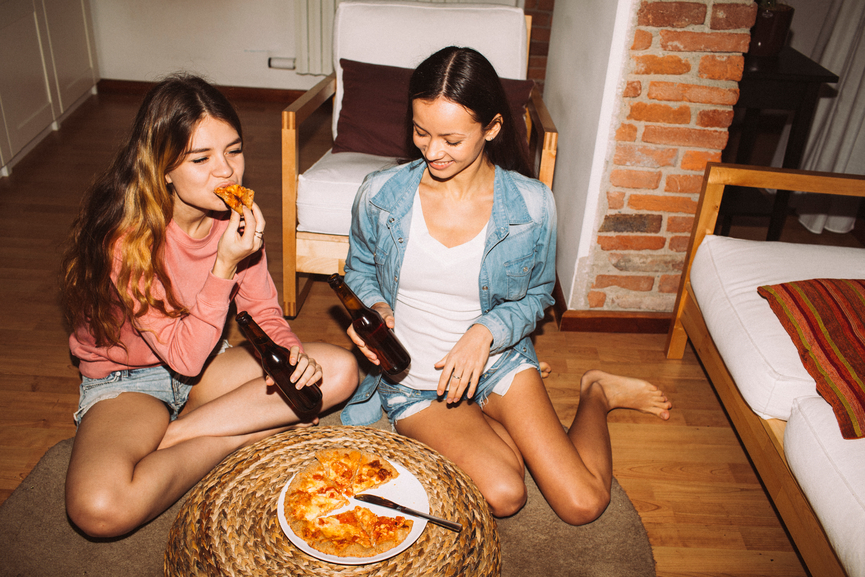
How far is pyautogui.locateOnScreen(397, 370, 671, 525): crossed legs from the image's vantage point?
1.55 metres

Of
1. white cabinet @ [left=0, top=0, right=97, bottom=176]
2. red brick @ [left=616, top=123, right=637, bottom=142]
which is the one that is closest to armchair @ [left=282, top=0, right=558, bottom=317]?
red brick @ [left=616, top=123, right=637, bottom=142]

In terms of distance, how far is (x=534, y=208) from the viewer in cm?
167

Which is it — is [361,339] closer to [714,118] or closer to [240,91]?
[714,118]

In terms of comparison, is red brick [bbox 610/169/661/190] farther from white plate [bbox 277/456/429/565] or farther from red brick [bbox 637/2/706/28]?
white plate [bbox 277/456/429/565]

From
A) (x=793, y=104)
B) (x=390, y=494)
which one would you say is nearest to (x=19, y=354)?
(x=390, y=494)

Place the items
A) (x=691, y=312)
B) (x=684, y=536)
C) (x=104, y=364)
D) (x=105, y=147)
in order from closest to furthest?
(x=104, y=364) → (x=684, y=536) → (x=691, y=312) → (x=105, y=147)

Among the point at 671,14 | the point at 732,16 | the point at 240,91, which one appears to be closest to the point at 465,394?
the point at 671,14

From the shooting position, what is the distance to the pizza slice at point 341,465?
1245 millimetres

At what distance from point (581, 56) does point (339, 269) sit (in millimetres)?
1164

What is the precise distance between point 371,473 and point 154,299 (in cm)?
66

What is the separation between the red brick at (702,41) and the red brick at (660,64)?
0.03 meters

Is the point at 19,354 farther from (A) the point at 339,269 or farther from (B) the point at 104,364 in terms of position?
(A) the point at 339,269

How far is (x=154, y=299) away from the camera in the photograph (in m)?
1.50

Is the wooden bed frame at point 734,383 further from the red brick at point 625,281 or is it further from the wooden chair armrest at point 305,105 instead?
the wooden chair armrest at point 305,105
